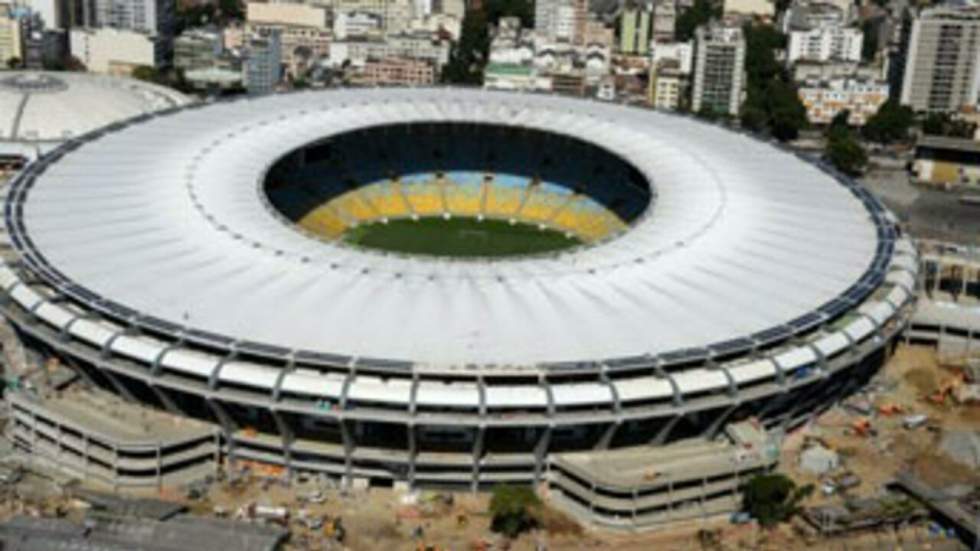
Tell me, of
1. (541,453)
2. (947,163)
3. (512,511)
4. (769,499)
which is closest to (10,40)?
(947,163)

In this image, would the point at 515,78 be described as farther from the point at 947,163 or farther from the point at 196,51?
the point at 947,163

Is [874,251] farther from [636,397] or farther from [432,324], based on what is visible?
[432,324]

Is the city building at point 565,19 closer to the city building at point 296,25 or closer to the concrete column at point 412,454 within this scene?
the city building at point 296,25

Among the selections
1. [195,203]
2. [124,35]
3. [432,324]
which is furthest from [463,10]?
[432,324]

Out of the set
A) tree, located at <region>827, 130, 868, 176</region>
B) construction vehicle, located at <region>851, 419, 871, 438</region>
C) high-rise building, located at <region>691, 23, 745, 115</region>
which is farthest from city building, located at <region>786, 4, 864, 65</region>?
construction vehicle, located at <region>851, 419, 871, 438</region>

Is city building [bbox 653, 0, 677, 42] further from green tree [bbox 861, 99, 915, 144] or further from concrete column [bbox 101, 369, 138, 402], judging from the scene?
concrete column [bbox 101, 369, 138, 402]

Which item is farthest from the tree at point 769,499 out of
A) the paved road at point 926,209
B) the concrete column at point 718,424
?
the paved road at point 926,209
